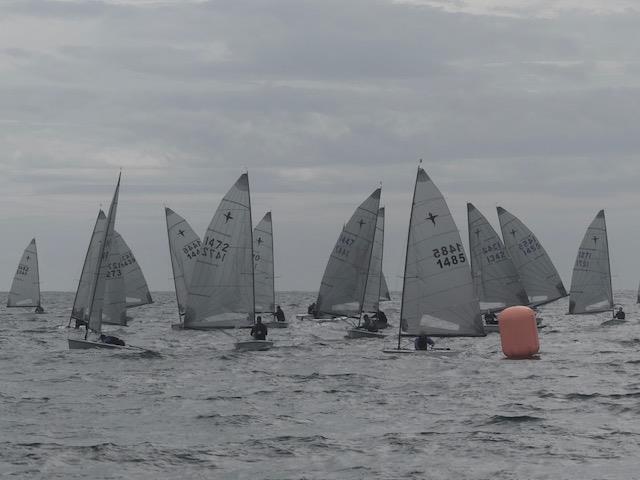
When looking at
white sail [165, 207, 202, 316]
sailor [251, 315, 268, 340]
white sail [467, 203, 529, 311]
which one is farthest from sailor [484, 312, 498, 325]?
sailor [251, 315, 268, 340]

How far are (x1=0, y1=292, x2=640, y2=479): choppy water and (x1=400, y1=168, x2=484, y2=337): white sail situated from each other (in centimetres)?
170

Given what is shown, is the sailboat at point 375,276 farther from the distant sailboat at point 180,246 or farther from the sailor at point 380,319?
the distant sailboat at point 180,246

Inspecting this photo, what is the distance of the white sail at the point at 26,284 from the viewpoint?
9997 cm

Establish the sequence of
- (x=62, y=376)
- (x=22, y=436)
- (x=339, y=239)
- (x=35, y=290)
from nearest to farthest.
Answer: (x=22, y=436)
(x=62, y=376)
(x=339, y=239)
(x=35, y=290)

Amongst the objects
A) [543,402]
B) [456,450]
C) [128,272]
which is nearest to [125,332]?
[128,272]

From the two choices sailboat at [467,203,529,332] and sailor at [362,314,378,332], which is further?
sailboat at [467,203,529,332]

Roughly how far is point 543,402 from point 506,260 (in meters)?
31.5

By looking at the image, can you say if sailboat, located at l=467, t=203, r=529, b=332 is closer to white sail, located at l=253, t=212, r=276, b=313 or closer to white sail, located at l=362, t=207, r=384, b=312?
white sail, located at l=362, t=207, r=384, b=312

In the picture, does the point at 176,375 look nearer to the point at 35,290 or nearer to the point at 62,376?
the point at 62,376

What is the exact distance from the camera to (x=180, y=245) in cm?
6738

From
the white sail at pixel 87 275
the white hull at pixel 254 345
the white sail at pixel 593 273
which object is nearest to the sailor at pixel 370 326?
the white hull at pixel 254 345

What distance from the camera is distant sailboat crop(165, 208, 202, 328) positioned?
220 feet

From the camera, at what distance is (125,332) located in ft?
228

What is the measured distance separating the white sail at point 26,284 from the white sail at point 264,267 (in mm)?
34233
